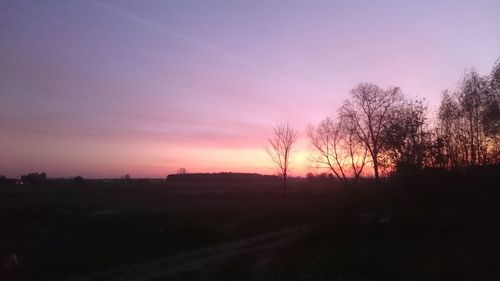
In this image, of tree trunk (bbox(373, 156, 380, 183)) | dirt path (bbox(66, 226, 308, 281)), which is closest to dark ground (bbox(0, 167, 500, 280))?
dirt path (bbox(66, 226, 308, 281))

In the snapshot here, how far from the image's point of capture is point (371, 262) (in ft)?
66.0

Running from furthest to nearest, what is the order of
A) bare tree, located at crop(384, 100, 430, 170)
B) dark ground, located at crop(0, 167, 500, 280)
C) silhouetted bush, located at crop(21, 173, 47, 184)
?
silhouetted bush, located at crop(21, 173, 47, 184) → bare tree, located at crop(384, 100, 430, 170) → dark ground, located at crop(0, 167, 500, 280)

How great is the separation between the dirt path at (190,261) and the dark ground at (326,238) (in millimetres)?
323

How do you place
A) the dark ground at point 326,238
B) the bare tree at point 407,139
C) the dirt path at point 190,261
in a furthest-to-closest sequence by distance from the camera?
the bare tree at point 407,139 < the dirt path at point 190,261 < the dark ground at point 326,238

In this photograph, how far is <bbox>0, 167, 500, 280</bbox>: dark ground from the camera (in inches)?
762

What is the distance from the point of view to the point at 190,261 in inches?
894

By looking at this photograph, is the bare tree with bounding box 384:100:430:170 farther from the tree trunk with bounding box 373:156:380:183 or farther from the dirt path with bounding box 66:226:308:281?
the dirt path with bounding box 66:226:308:281

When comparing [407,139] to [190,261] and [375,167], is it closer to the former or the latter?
[375,167]

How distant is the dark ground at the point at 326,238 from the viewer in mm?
19344

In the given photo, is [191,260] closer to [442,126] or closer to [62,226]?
[62,226]

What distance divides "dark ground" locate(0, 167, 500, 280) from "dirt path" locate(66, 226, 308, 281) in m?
0.32

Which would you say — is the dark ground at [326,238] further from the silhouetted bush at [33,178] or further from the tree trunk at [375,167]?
the silhouetted bush at [33,178]

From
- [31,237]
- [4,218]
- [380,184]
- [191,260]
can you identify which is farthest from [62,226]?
[380,184]

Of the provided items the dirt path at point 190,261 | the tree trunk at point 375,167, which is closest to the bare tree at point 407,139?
the tree trunk at point 375,167
